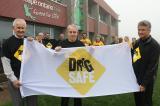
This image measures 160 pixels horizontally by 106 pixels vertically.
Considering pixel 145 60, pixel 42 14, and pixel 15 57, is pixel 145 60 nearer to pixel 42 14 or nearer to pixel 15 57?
pixel 15 57

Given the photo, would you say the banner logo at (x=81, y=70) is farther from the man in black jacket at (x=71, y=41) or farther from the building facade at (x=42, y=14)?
the building facade at (x=42, y=14)

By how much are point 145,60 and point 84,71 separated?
116cm

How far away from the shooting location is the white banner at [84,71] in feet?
22.0

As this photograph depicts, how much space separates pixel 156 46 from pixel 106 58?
1.08 meters

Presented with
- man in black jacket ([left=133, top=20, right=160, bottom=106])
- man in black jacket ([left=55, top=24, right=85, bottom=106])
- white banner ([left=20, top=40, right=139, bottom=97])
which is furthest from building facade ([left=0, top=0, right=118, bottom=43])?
man in black jacket ([left=133, top=20, right=160, bottom=106])

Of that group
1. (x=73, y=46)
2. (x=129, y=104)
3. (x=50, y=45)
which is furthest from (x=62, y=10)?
(x=73, y=46)

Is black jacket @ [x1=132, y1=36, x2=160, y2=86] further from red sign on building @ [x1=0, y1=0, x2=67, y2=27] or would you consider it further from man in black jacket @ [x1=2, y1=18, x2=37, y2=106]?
red sign on building @ [x1=0, y1=0, x2=67, y2=27]

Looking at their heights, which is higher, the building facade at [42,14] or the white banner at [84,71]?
the building facade at [42,14]

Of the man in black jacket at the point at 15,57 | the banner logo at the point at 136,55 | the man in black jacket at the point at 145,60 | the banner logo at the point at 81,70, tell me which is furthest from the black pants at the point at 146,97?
the man in black jacket at the point at 15,57

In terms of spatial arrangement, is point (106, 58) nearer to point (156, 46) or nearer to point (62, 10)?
point (156, 46)

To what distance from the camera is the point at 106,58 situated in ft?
22.9

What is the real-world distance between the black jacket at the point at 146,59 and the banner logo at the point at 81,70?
0.77 m

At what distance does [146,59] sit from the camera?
20.9ft

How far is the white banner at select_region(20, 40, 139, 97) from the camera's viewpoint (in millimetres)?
6691
